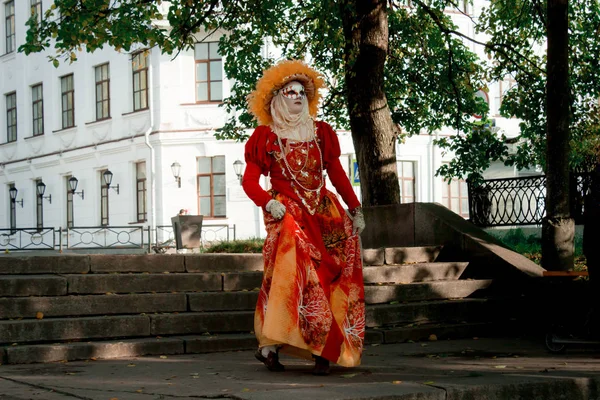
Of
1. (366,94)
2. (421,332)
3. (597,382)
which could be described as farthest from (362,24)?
(597,382)

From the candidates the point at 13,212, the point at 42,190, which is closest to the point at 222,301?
the point at 42,190

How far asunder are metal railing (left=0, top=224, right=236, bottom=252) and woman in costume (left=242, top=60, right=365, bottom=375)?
83.2ft

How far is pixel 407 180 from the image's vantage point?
39.6 m

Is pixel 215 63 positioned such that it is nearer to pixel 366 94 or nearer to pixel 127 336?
pixel 366 94

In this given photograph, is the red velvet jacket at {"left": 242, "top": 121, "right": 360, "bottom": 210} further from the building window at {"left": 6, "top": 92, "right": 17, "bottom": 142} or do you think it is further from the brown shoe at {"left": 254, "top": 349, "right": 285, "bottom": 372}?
the building window at {"left": 6, "top": 92, "right": 17, "bottom": 142}

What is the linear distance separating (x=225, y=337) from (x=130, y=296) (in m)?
0.97

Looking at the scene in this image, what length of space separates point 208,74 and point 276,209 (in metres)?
30.3

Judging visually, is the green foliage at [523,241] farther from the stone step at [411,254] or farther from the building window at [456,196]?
the building window at [456,196]

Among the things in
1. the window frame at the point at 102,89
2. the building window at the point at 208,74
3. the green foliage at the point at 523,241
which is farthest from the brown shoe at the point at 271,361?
the window frame at the point at 102,89

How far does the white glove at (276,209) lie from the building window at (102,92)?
1311 inches

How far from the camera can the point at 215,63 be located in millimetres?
37219

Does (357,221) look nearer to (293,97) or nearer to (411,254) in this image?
(293,97)

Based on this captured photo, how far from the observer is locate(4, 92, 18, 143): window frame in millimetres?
46281

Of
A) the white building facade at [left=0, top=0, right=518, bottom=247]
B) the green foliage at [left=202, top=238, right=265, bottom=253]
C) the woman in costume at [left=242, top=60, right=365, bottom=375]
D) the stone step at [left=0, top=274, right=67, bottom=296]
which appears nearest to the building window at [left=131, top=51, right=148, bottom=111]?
the white building facade at [left=0, top=0, right=518, bottom=247]
